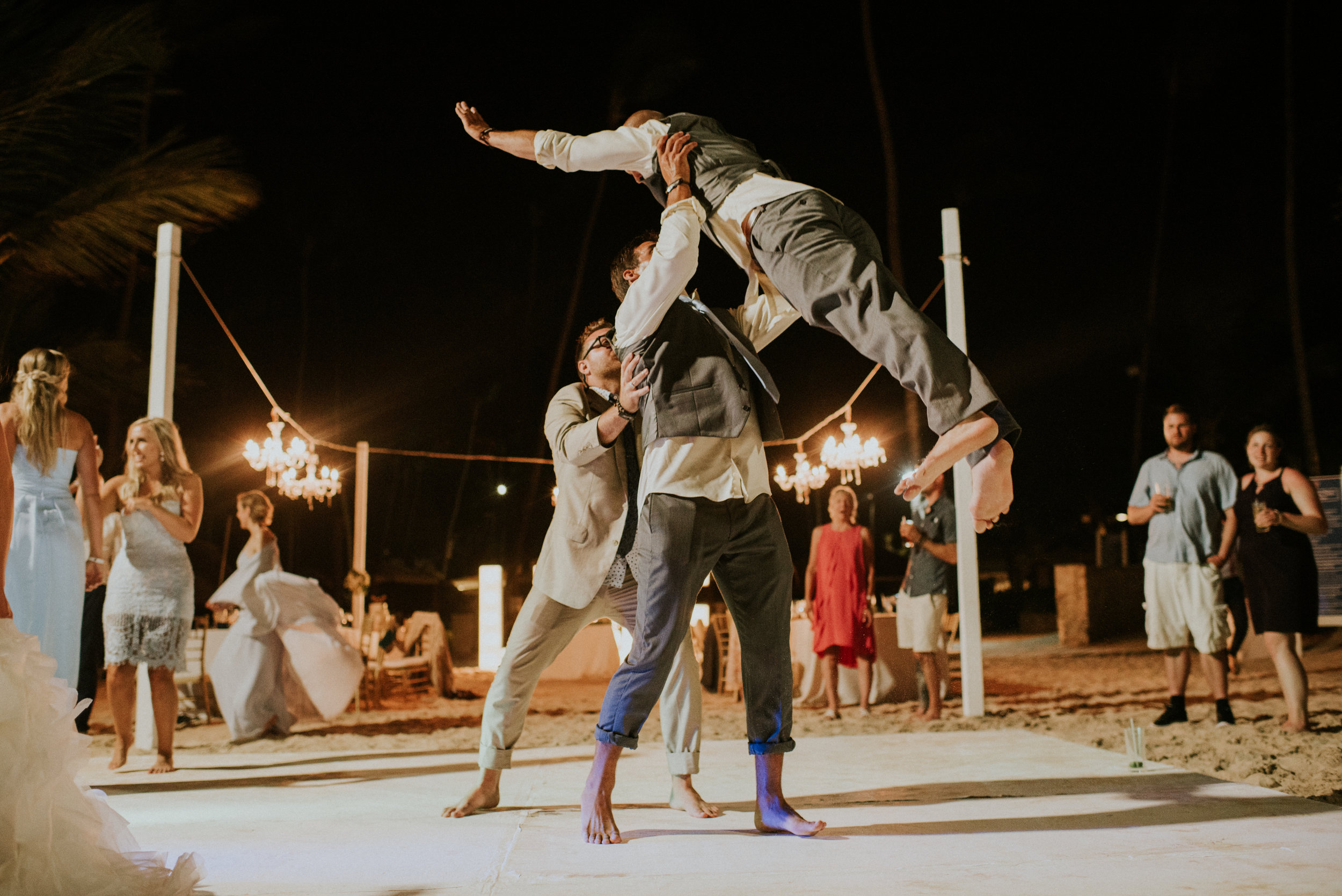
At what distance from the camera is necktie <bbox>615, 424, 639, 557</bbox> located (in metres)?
3.03

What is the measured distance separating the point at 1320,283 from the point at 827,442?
11.8 meters

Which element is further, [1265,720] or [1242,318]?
[1242,318]

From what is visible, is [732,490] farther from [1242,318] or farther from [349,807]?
[1242,318]

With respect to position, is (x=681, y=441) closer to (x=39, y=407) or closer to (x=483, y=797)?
(x=483, y=797)

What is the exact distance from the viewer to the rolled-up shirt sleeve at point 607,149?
2.65 m

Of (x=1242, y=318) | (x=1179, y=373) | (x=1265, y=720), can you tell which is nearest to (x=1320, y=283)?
(x=1242, y=318)

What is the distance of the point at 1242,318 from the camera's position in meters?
19.0

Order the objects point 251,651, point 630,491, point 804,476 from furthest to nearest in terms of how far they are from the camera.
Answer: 1. point 804,476
2. point 251,651
3. point 630,491

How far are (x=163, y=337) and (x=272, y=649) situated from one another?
2.12 m

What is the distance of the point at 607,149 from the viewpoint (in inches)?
104

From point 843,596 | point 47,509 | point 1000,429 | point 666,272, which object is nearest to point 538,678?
point 666,272

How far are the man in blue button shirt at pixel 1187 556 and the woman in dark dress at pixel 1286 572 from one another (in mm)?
237

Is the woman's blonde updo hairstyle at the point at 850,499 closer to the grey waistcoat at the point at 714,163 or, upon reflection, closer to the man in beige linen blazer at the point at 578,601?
the man in beige linen blazer at the point at 578,601

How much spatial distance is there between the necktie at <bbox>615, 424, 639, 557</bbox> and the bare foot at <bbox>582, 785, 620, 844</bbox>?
2.42 feet
